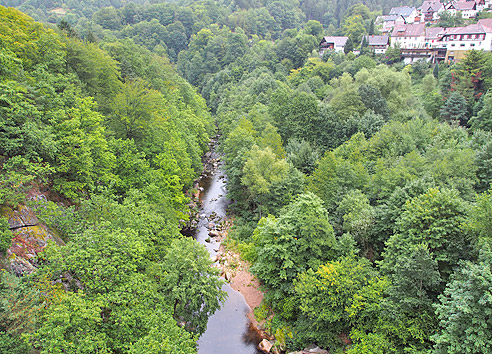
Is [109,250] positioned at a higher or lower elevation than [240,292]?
higher

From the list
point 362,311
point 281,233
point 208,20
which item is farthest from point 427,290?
point 208,20

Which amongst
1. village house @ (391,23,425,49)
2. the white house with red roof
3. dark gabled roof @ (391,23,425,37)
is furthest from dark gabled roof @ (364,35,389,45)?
the white house with red roof

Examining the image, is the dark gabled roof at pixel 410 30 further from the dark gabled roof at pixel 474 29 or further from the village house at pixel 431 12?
the village house at pixel 431 12

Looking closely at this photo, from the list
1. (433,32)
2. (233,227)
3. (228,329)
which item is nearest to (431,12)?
(433,32)

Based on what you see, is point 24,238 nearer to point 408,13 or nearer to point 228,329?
point 228,329

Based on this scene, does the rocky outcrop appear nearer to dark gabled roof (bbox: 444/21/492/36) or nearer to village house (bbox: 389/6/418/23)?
dark gabled roof (bbox: 444/21/492/36)

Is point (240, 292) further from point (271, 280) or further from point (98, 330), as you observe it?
point (98, 330)
